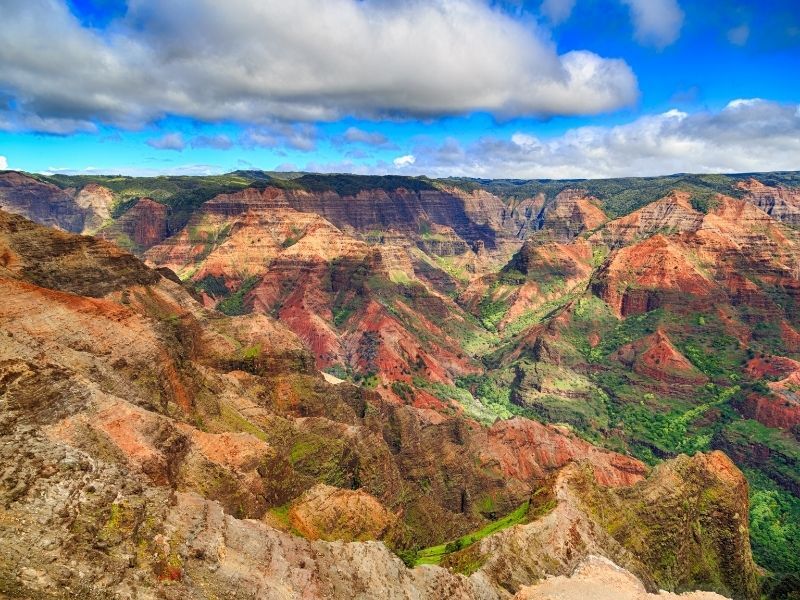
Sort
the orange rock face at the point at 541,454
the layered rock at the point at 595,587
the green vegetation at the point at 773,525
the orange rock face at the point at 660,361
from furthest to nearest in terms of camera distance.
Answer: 1. the orange rock face at the point at 660,361
2. the orange rock face at the point at 541,454
3. the green vegetation at the point at 773,525
4. the layered rock at the point at 595,587

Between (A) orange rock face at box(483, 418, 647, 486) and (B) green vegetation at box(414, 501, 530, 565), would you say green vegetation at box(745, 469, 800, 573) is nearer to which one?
(A) orange rock face at box(483, 418, 647, 486)

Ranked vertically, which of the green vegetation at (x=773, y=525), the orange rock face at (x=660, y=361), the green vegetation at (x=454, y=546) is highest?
the green vegetation at (x=454, y=546)

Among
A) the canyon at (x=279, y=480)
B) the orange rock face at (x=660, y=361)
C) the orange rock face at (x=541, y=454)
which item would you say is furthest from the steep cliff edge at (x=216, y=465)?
the orange rock face at (x=660, y=361)

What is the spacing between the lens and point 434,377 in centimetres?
18575

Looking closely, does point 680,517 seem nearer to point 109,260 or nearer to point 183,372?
point 183,372

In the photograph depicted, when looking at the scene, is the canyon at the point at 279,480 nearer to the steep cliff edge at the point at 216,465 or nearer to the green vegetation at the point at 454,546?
the steep cliff edge at the point at 216,465

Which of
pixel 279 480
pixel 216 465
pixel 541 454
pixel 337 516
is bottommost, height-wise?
pixel 541 454

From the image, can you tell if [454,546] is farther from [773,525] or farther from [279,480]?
[773,525]

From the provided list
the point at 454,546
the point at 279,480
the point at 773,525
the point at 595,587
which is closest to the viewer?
the point at 595,587

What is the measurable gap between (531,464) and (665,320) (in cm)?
11509

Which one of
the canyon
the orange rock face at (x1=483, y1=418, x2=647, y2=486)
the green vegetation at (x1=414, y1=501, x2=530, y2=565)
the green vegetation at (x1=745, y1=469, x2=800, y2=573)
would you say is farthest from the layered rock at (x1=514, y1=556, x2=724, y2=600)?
the green vegetation at (x1=745, y1=469, x2=800, y2=573)

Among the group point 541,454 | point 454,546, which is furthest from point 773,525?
point 454,546

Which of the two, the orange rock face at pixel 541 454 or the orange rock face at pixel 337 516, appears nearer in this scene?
the orange rock face at pixel 337 516

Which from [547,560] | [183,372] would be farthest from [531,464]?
[183,372]
